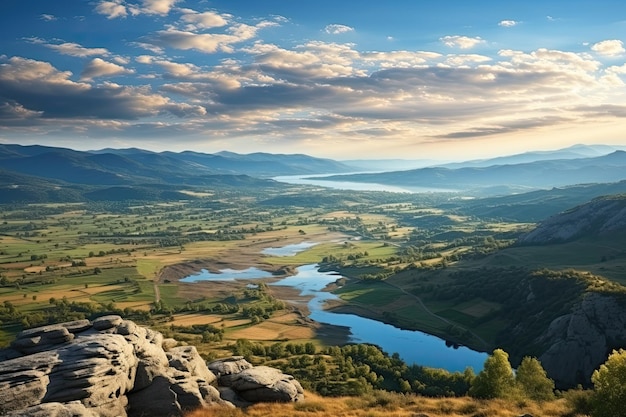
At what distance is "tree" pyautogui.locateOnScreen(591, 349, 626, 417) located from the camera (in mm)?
40750

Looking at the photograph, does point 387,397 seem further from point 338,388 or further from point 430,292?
point 430,292

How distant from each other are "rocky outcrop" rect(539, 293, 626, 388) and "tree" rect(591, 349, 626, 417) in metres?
86.0

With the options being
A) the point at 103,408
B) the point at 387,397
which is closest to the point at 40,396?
the point at 103,408

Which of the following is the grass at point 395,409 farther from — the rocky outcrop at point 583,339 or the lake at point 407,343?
the lake at point 407,343

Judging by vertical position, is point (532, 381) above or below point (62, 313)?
above

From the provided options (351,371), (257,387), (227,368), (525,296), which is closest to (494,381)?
(257,387)

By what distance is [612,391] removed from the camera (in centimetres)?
4162

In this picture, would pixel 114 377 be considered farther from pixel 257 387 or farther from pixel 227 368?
pixel 227 368

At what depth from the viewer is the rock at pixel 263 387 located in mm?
54094

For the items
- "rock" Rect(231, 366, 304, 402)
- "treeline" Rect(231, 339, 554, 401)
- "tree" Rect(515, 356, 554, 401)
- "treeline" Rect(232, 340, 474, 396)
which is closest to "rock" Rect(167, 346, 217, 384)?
"rock" Rect(231, 366, 304, 402)

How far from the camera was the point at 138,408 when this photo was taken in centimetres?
4669

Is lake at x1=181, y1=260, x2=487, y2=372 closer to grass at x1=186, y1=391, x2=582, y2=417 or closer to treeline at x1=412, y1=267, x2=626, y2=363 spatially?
treeline at x1=412, y1=267, x2=626, y2=363

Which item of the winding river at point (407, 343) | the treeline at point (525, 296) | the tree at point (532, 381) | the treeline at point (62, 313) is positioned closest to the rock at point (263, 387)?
the tree at point (532, 381)

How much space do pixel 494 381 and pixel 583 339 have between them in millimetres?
78070
